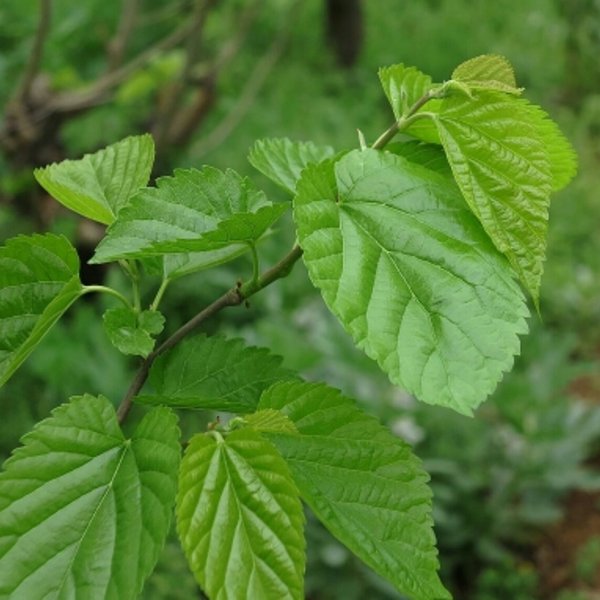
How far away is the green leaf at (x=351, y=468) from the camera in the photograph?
2.53 ft

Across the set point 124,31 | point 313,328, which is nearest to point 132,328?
point 124,31

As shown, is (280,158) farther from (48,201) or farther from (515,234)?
(48,201)

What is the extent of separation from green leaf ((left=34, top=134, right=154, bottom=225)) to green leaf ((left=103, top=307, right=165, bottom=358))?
10 cm

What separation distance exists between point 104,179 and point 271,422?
327 mm

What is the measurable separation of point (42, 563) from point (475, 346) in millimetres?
346

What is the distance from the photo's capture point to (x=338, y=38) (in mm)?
7207

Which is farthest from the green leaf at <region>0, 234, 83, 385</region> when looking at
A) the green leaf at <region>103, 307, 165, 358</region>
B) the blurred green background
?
the blurred green background

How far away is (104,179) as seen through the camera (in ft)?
3.10

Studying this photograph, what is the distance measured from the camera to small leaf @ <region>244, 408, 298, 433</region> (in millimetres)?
746

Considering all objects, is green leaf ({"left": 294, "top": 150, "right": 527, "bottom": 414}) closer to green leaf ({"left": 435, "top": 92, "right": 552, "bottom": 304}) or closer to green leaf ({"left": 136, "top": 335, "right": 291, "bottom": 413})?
green leaf ({"left": 435, "top": 92, "right": 552, "bottom": 304})

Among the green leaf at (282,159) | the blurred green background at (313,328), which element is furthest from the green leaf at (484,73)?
the blurred green background at (313,328)

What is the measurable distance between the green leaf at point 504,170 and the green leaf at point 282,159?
163mm

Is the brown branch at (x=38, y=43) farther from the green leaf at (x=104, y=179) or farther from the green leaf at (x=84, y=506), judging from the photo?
the green leaf at (x=84, y=506)

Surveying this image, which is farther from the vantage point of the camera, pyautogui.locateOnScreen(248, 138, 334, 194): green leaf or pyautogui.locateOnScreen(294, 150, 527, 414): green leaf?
pyautogui.locateOnScreen(248, 138, 334, 194): green leaf
